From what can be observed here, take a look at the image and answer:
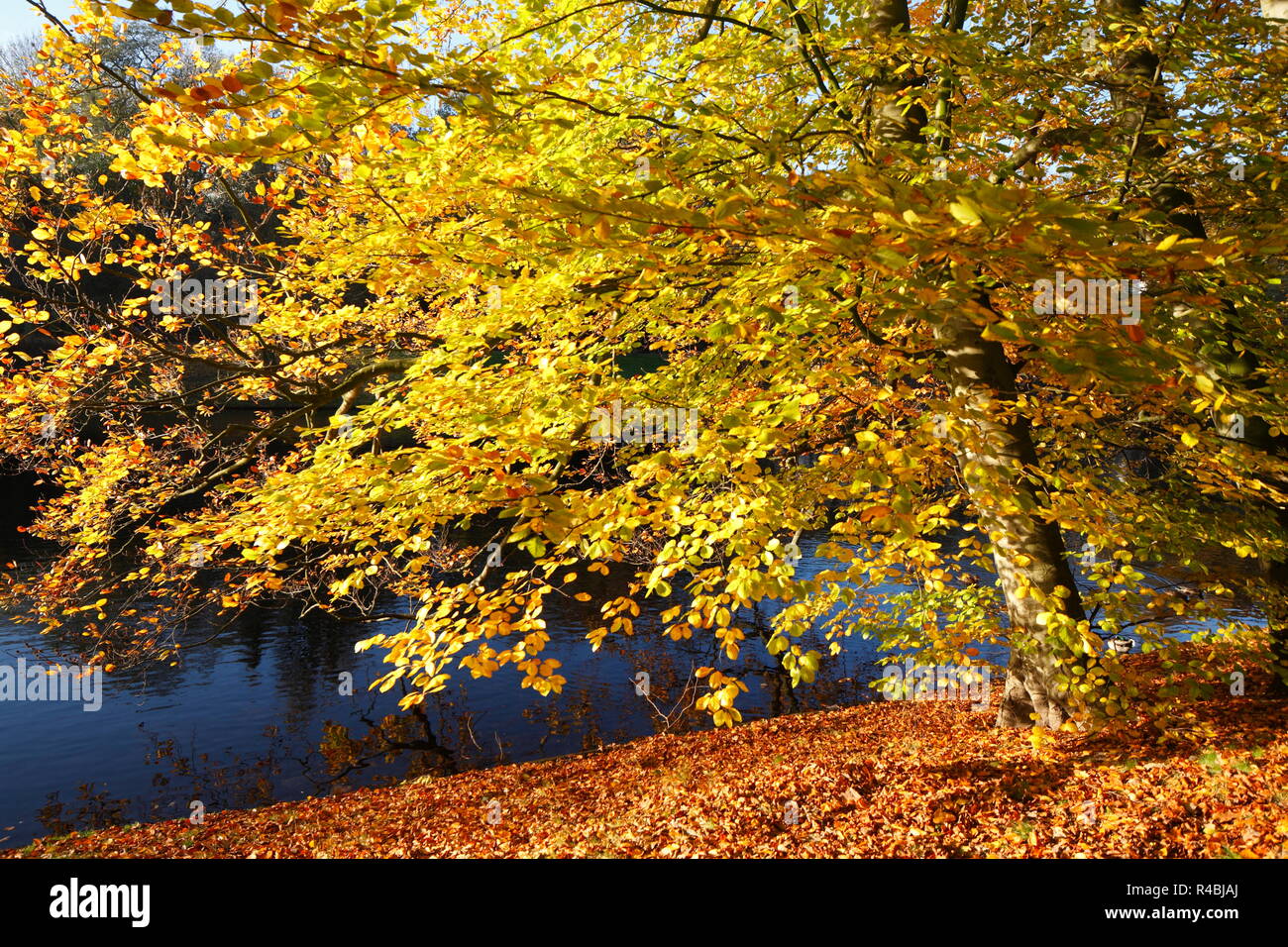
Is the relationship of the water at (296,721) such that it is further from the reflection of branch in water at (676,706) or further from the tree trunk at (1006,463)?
the tree trunk at (1006,463)

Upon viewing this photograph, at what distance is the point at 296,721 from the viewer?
49.0ft

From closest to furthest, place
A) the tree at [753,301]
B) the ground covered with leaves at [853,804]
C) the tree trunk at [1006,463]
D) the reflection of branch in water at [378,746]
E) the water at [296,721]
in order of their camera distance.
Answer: the tree at [753,301] < the ground covered with leaves at [853,804] < the tree trunk at [1006,463] < the water at [296,721] < the reflection of branch in water at [378,746]

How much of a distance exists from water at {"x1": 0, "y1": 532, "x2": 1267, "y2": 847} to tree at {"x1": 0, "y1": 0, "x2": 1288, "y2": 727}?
5417 millimetres

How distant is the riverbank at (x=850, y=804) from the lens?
5238 millimetres

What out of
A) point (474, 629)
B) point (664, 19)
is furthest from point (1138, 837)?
point (664, 19)

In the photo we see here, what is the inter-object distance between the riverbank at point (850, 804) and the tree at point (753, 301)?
0.70 m

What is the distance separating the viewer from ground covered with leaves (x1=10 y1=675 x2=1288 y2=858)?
5.24 m

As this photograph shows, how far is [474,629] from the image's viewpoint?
4133 mm

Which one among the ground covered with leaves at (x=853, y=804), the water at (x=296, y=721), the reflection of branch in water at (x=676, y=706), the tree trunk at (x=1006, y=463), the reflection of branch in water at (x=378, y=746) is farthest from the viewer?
the reflection of branch in water at (x=676, y=706)

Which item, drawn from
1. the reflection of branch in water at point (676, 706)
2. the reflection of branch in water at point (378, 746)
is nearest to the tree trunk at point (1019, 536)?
the reflection of branch in water at point (676, 706)

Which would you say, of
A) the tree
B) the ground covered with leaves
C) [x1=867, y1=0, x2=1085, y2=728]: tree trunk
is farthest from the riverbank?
[x1=867, y1=0, x2=1085, y2=728]: tree trunk

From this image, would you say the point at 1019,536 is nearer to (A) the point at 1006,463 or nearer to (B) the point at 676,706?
(A) the point at 1006,463

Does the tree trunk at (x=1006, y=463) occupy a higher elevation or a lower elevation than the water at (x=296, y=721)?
higher

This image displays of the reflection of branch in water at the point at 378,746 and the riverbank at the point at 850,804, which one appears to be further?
the reflection of branch in water at the point at 378,746
